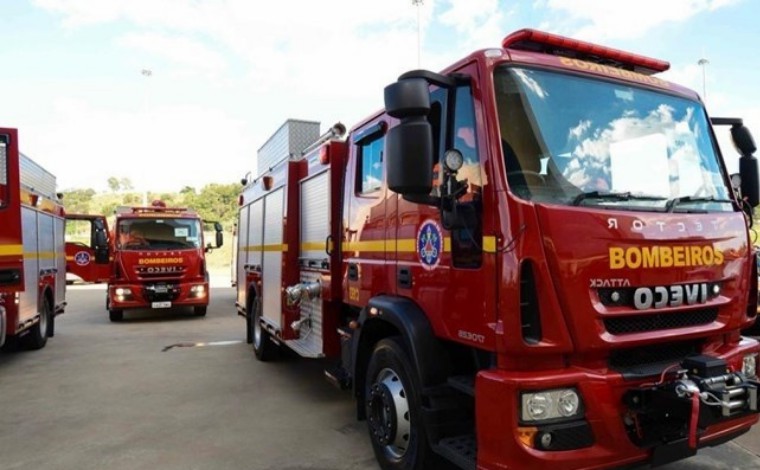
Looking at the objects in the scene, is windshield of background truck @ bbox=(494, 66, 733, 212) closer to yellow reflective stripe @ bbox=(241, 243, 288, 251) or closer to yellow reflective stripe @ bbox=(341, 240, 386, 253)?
Result: yellow reflective stripe @ bbox=(341, 240, 386, 253)

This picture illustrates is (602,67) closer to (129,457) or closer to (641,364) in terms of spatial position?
(641,364)

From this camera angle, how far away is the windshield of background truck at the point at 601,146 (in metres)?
2.91

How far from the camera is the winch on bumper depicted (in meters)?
2.70

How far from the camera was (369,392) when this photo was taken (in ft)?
12.9

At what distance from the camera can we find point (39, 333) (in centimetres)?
902

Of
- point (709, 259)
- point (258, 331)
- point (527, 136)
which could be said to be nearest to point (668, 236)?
point (709, 259)

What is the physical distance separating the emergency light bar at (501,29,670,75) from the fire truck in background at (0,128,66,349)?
6.42m

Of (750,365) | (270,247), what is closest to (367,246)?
(750,365)

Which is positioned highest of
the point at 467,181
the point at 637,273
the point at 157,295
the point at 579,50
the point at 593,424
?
the point at 579,50

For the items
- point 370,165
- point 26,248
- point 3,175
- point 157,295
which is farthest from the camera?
point 157,295

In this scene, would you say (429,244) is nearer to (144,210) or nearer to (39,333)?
(39,333)

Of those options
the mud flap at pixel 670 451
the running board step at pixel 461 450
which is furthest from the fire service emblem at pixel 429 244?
the mud flap at pixel 670 451

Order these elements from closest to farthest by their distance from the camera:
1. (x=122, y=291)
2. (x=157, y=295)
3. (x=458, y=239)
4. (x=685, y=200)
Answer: (x=458, y=239) < (x=685, y=200) < (x=122, y=291) < (x=157, y=295)

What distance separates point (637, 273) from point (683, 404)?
2.13ft
